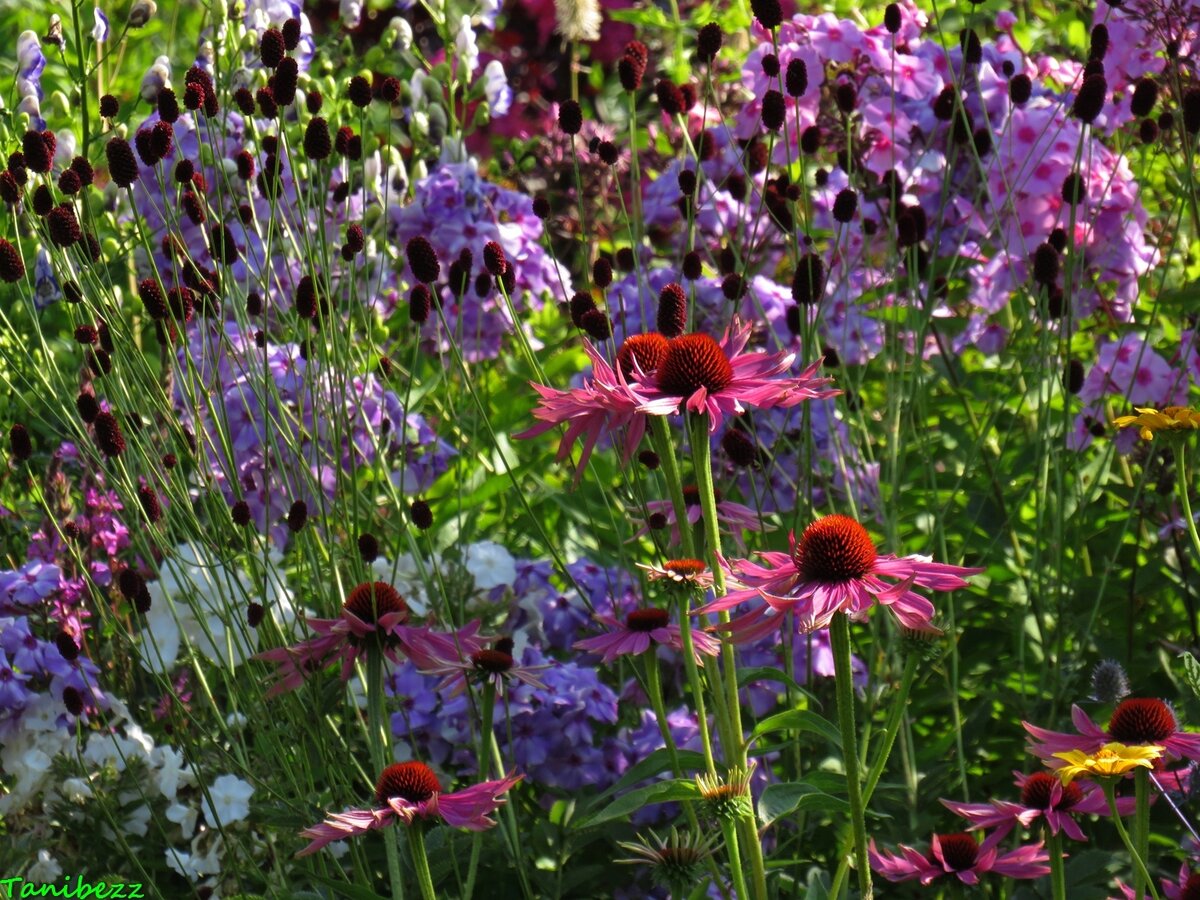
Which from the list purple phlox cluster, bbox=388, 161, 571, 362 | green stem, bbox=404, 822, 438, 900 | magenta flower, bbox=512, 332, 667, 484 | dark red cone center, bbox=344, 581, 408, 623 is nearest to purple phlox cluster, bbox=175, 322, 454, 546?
purple phlox cluster, bbox=388, 161, 571, 362

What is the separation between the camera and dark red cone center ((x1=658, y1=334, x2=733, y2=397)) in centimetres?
159

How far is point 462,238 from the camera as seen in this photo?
2938 mm

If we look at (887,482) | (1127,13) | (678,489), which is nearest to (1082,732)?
(678,489)

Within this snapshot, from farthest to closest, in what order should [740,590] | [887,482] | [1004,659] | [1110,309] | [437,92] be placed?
[437,92] < [1110,309] < [1004,659] < [887,482] < [740,590]

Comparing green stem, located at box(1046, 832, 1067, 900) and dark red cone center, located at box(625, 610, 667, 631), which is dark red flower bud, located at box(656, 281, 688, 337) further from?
green stem, located at box(1046, 832, 1067, 900)

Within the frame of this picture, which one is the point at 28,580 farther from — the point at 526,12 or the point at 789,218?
the point at 526,12

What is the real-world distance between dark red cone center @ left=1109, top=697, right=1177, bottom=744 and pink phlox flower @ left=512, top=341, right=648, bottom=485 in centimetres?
58

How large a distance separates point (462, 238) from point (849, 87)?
834 millimetres

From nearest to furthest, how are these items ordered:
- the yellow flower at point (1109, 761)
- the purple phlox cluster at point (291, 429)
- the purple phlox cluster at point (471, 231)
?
the yellow flower at point (1109, 761)
the purple phlox cluster at point (291, 429)
the purple phlox cluster at point (471, 231)

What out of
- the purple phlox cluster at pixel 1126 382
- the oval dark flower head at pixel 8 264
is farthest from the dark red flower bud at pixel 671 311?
the purple phlox cluster at pixel 1126 382

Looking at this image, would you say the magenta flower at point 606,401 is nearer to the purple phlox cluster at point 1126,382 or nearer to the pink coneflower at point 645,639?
the pink coneflower at point 645,639

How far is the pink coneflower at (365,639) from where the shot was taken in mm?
1754

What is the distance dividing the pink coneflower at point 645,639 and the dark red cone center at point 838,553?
0.26 metres

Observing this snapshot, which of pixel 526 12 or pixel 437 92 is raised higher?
pixel 437 92
